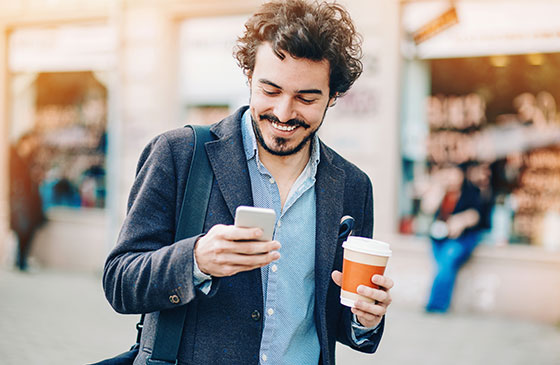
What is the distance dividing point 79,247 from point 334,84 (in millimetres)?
7469

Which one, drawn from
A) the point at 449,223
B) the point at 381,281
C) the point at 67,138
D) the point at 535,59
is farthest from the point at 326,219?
the point at 67,138

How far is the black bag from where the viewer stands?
1.75 metres

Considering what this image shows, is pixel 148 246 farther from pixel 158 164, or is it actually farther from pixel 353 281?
pixel 353 281

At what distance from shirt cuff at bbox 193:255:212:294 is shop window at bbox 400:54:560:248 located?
225 inches

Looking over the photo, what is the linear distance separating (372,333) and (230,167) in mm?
726

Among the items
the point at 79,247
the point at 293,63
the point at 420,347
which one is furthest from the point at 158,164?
the point at 79,247

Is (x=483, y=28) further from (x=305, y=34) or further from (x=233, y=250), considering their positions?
(x=233, y=250)

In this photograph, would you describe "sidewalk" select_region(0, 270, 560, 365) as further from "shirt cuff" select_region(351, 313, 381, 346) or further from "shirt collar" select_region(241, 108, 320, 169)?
"shirt collar" select_region(241, 108, 320, 169)

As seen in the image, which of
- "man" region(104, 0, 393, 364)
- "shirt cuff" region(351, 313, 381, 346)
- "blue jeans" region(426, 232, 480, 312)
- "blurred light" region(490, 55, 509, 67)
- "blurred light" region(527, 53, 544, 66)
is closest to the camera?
"man" region(104, 0, 393, 364)

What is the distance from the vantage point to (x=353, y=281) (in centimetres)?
182

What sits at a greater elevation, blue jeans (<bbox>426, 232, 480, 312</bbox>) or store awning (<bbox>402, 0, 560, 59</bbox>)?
store awning (<bbox>402, 0, 560, 59</bbox>)

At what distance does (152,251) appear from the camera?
5.78 feet

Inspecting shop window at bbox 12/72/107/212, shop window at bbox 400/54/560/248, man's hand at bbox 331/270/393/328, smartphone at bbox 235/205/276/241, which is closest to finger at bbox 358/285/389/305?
man's hand at bbox 331/270/393/328

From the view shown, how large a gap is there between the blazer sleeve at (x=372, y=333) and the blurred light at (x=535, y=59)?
5363 millimetres
